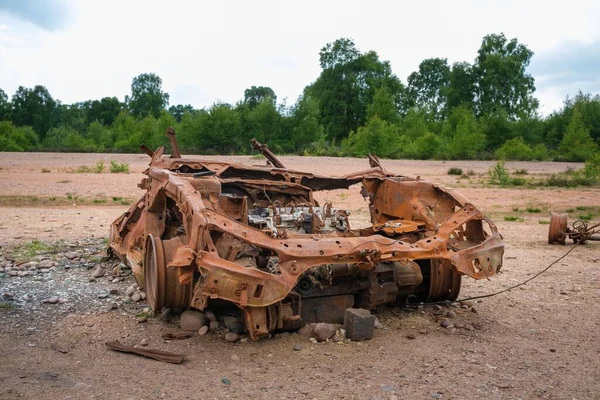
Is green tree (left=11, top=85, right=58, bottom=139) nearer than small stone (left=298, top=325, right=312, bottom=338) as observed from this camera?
No

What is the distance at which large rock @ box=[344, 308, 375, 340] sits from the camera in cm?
516

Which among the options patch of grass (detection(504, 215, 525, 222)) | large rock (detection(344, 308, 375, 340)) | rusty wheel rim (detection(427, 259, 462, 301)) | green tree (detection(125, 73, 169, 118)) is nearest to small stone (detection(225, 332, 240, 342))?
large rock (detection(344, 308, 375, 340))

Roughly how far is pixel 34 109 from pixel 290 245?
7169cm

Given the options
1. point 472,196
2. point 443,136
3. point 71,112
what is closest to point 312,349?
point 472,196

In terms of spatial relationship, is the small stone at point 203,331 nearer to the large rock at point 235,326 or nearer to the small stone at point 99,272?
the large rock at point 235,326

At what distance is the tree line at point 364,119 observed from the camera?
4141cm

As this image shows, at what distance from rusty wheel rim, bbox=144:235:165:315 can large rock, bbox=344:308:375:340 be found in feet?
5.41

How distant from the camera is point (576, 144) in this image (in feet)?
128

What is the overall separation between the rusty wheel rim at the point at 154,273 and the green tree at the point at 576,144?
118 ft

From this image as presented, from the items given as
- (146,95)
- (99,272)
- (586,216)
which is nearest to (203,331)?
(99,272)

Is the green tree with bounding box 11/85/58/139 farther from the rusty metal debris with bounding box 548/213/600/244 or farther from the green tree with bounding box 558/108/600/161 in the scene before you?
the rusty metal debris with bounding box 548/213/600/244

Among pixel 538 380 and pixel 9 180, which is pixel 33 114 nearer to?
pixel 9 180

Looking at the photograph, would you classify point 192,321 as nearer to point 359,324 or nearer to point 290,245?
point 290,245

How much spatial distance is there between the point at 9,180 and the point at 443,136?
1380 inches
